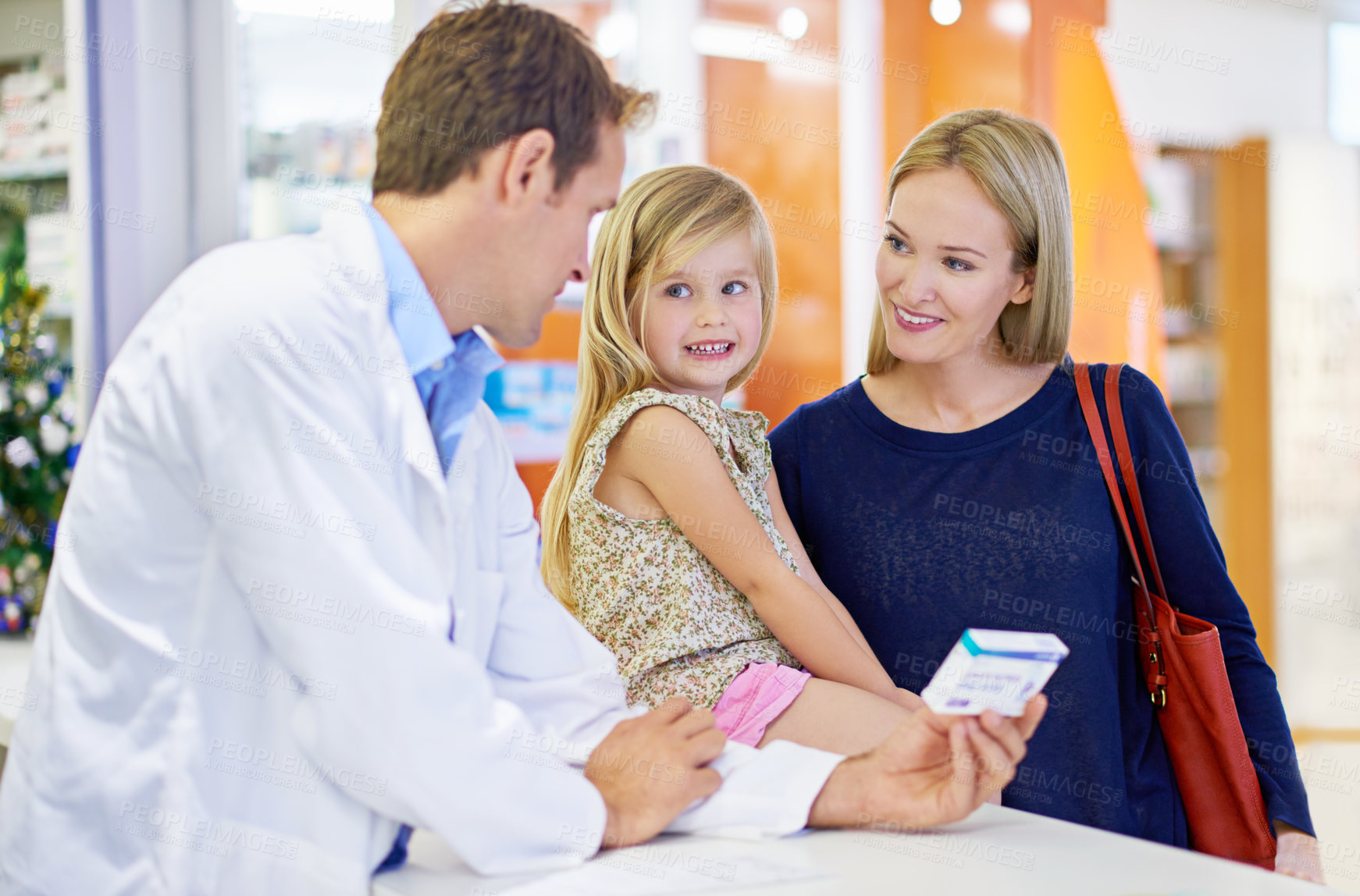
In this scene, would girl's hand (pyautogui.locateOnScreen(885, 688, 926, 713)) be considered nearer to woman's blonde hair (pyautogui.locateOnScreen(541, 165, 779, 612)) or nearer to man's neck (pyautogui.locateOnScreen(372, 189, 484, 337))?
woman's blonde hair (pyautogui.locateOnScreen(541, 165, 779, 612))

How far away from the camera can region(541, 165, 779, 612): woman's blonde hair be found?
6.03ft

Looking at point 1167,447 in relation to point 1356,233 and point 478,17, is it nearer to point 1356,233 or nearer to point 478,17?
point 478,17

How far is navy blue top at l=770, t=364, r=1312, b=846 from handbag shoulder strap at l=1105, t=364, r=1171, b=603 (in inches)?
0.7

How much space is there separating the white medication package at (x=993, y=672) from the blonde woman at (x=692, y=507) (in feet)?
1.48

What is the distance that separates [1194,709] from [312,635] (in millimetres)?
1362

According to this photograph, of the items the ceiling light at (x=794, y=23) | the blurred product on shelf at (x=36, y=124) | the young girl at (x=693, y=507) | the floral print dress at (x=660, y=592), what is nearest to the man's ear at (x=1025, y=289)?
the young girl at (x=693, y=507)

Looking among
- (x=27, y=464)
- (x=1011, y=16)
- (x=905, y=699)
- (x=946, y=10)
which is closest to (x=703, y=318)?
(x=905, y=699)

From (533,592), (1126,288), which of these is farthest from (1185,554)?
(1126,288)

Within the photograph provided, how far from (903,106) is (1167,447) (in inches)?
124

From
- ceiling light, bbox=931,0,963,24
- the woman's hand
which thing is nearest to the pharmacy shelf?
ceiling light, bbox=931,0,963,24

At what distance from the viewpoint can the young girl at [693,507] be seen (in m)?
1.58

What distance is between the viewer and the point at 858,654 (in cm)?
164

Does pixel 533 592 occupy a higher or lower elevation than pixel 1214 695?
higher

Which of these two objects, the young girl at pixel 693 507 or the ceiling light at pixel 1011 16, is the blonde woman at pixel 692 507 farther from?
the ceiling light at pixel 1011 16
